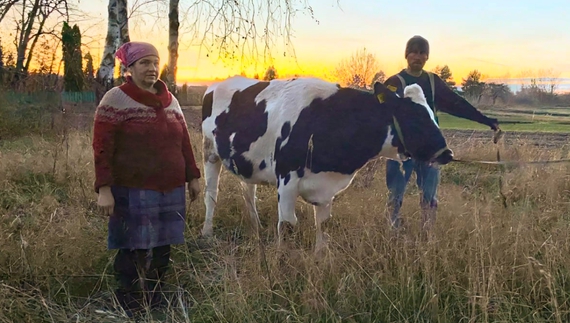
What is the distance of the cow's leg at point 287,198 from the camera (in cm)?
394

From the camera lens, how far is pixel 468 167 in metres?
8.63

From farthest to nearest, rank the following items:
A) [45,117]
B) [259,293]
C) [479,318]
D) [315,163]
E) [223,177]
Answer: [45,117] < [223,177] < [315,163] < [259,293] < [479,318]

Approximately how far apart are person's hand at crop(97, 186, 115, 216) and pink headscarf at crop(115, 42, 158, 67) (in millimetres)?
782

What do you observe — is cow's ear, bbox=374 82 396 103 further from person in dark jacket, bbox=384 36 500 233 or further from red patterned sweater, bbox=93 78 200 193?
red patterned sweater, bbox=93 78 200 193

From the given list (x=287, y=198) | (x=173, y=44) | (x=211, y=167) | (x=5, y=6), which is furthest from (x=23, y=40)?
(x=287, y=198)

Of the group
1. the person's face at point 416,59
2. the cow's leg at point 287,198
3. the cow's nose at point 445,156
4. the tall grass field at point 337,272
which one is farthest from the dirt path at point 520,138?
the cow's leg at point 287,198

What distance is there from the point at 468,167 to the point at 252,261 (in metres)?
6.31

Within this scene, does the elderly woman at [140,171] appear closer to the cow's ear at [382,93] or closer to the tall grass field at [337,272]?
the tall grass field at [337,272]

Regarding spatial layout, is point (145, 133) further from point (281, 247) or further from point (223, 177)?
point (223, 177)

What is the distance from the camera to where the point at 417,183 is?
172 inches

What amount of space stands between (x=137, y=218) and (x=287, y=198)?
130 centimetres

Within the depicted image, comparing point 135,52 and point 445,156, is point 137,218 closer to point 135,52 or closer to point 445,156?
point 135,52

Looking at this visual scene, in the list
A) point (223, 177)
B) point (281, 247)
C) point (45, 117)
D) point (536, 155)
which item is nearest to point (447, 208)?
point (281, 247)

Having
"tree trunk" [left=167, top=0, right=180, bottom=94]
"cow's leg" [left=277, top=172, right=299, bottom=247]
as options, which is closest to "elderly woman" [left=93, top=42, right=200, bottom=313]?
"cow's leg" [left=277, top=172, right=299, bottom=247]
